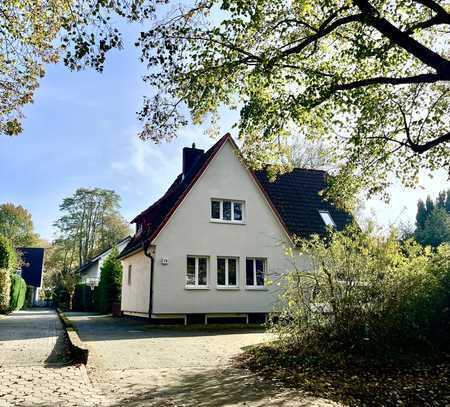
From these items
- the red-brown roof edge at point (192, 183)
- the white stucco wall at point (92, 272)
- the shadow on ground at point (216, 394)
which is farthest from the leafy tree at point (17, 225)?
the shadow on ground at point (216, 394)

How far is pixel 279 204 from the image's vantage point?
20.6m

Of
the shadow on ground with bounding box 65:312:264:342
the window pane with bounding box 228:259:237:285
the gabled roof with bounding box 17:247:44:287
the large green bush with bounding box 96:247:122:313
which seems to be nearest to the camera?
the shadow on ground with bounding box 65:312:264:342

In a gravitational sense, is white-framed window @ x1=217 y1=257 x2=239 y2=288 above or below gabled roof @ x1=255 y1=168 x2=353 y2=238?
below

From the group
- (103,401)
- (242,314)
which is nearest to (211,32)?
(103,401)

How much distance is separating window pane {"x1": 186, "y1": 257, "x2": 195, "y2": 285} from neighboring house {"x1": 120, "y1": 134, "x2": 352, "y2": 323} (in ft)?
0.13

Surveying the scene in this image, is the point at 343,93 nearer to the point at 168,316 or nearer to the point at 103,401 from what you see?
the point at 103,401

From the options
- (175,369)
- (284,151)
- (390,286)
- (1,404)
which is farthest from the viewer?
(284,151)

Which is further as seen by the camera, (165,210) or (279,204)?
(279,204)

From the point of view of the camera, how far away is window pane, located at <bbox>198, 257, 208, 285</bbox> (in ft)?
56.9

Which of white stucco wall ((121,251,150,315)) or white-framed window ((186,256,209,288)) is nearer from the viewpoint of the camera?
white-framed window ((186,256,209,288))

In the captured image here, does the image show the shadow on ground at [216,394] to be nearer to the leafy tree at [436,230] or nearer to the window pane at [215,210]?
the window pane at [215,210]

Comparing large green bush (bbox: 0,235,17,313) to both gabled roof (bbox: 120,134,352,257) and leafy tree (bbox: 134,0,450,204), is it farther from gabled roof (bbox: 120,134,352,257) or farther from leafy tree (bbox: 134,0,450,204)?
leafy tree (bbox: 134,0,450,204)

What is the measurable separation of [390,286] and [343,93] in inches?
196

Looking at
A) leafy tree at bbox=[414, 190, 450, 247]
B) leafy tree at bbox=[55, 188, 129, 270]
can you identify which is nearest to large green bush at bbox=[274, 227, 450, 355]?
leafy tree at bbox=[414, 190, 450, 247]
